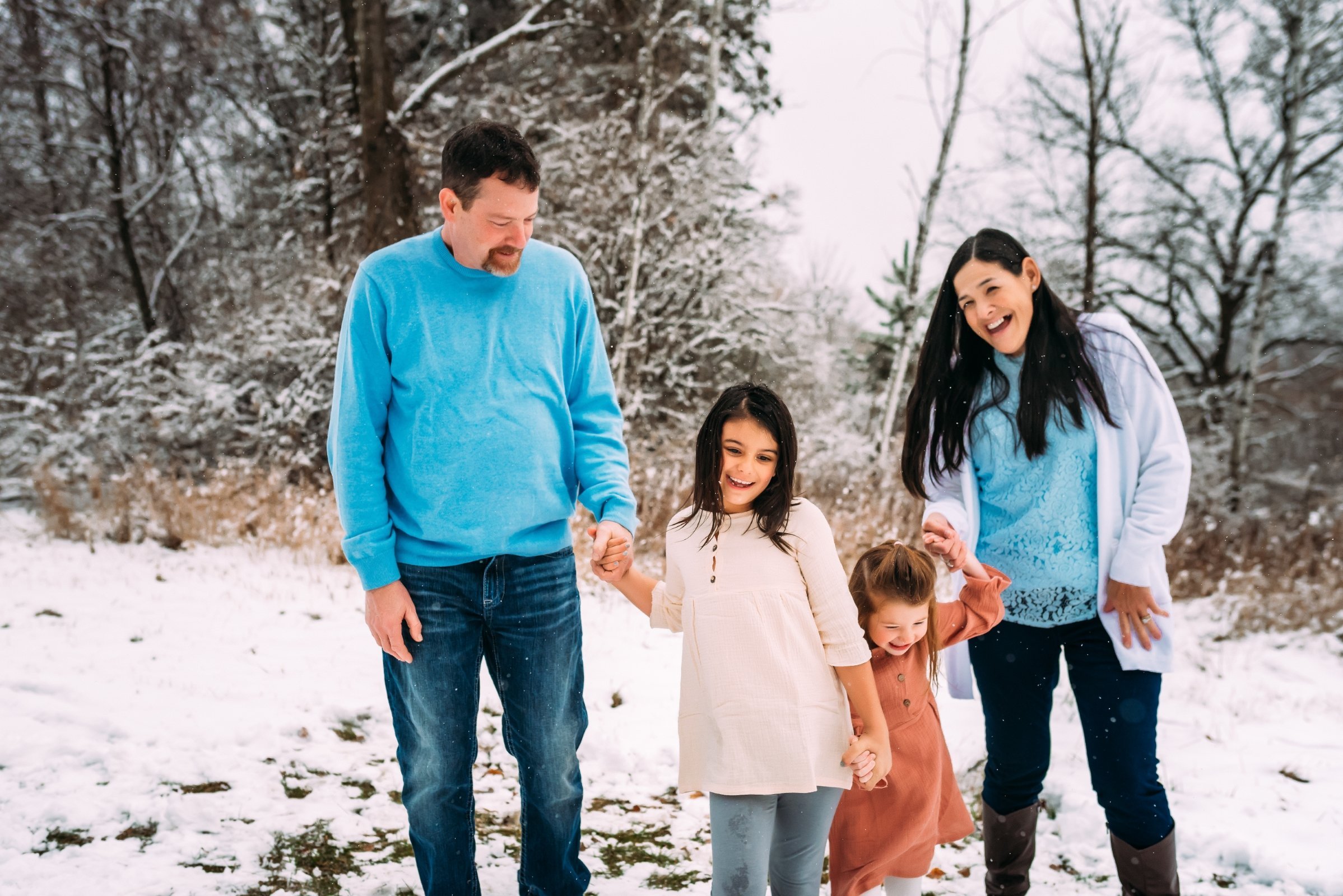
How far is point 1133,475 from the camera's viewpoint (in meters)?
2.24

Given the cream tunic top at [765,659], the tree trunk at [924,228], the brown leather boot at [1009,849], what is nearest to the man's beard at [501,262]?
the cream tunic top at [765,659]

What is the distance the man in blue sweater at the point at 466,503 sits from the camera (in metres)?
2.04

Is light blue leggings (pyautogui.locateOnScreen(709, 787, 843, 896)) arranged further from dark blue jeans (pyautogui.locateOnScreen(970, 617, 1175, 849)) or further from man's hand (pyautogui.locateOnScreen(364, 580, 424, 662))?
man's hand (pyautogui.locateOnScreen(364, 580, 424, 662))

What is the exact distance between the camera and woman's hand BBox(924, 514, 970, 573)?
2.20 meters

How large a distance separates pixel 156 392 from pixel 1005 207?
1514cm

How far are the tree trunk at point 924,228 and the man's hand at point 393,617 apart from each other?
8720mm

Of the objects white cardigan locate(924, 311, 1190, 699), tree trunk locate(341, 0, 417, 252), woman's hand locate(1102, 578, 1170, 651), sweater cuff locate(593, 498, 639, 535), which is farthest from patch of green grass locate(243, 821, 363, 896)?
tree trunk locate(341, 0, 417, 252)

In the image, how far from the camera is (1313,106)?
1379 centimetres

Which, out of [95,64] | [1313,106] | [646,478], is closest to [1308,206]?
[1313,106]

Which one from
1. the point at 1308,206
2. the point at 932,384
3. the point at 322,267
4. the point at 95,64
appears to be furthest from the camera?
the point at 1308,206

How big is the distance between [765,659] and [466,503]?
834mm

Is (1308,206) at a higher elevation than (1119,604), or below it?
higher

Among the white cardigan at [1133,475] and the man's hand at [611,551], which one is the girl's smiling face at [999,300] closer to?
the white cardigan at [1133,475]

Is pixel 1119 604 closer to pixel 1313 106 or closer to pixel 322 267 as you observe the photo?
pixel 322 267
